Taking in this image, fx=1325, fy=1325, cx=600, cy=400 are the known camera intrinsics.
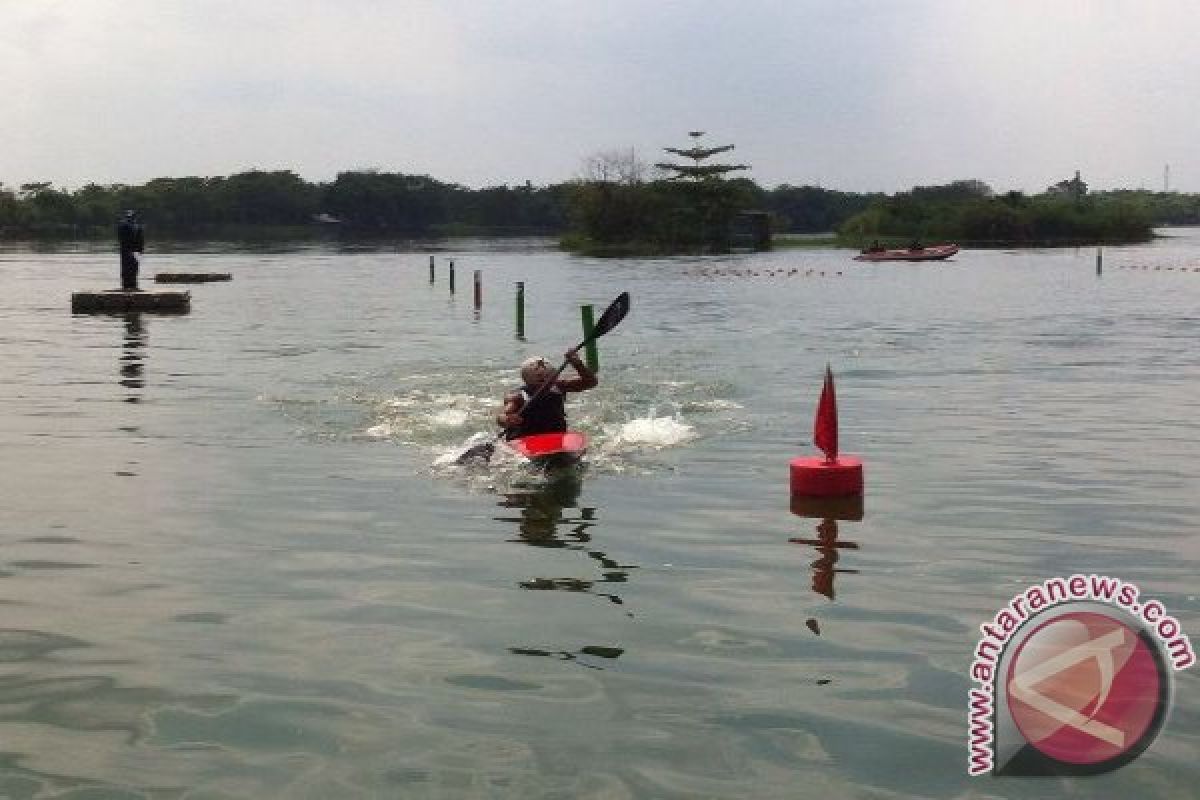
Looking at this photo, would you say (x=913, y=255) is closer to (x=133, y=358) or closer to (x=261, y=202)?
(x=133, y=358)

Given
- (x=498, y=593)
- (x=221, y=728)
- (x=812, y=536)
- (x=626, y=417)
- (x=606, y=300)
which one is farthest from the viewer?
(x=606, y=300)

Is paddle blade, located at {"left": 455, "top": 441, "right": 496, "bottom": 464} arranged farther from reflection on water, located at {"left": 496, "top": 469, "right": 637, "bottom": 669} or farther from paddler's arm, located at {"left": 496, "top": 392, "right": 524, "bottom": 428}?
reflection on water, located at {"left": 496, "top": 469, "right": 637, "bottom": 669}

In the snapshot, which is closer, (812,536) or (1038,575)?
(1038,575)

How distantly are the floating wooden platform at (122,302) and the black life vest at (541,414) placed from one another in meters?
27.8

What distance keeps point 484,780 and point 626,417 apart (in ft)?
40.8

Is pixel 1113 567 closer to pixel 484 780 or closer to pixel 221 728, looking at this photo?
pixel 484 780

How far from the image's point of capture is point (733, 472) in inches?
533

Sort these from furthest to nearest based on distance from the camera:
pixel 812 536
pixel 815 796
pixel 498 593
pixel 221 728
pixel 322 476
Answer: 1. pixel 322 476
2. pixel 812 536
3. pixel 498 593
4. pixel 221 728
5. pixel 815 796

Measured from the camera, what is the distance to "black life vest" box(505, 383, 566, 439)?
14.0 metres

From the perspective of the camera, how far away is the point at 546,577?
9320 millimetres

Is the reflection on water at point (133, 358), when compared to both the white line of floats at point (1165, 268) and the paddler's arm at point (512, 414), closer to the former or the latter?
the paddler's arm at point (512, 414)

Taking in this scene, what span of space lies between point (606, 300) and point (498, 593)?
1698 inches

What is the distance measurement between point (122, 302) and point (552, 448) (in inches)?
1157

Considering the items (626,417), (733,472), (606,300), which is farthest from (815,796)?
(606,300)
